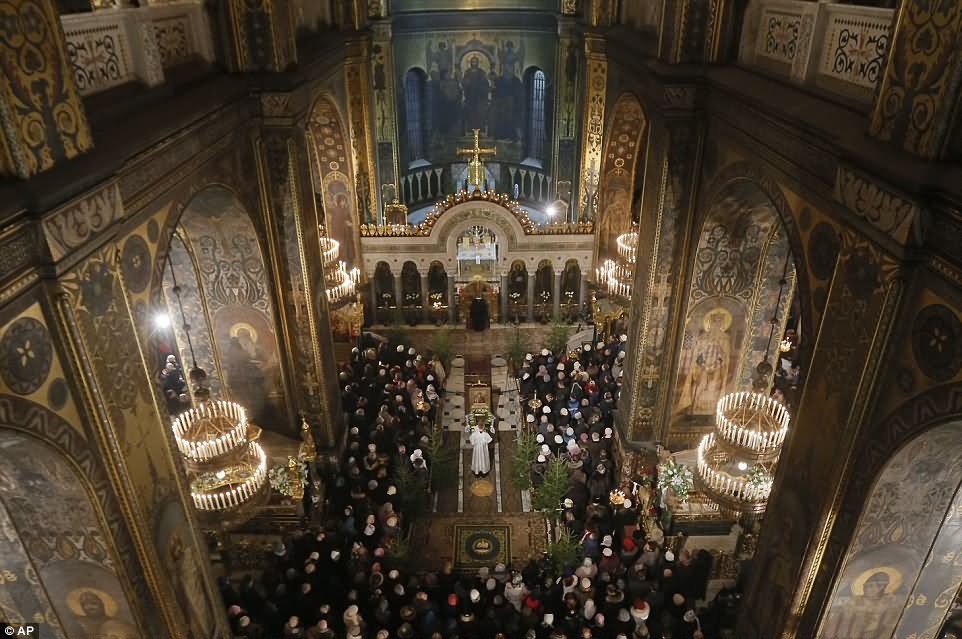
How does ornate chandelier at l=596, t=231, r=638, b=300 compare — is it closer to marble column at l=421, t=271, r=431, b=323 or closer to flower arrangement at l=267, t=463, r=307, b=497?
marble column at l=421, t=271, r=431, b=323

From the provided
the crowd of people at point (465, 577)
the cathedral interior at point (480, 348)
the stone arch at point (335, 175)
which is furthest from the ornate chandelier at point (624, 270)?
the stone arch at point (335, 175)

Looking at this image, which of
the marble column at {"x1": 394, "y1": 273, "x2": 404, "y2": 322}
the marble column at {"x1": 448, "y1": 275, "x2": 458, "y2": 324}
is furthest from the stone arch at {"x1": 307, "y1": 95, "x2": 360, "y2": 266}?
the marble column at {"x1": 448, "y1": 275, "x2": 458, "y2": 324}

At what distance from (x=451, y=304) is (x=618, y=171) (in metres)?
5.13

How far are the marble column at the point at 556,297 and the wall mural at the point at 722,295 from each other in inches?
245

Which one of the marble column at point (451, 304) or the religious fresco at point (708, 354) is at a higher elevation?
the religious fresco at point (708, 354)

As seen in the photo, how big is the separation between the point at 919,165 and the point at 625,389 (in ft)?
23.5

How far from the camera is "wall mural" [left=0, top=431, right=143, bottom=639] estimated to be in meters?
5.02

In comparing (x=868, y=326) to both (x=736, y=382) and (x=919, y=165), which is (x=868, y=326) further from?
(x=736, y=382)

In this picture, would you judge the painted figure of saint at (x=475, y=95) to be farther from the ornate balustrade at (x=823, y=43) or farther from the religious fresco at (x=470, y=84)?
the ornate balustrade at (x=823, y=43)

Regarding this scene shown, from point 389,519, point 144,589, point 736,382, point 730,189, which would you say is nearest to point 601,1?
point 730,189

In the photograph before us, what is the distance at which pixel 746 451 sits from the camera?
709 cm

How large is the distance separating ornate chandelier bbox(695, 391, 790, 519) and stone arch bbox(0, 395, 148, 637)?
18.6 feet

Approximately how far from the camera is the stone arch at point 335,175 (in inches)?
549

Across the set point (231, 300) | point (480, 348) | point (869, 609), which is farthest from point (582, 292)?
point (869, 609)
